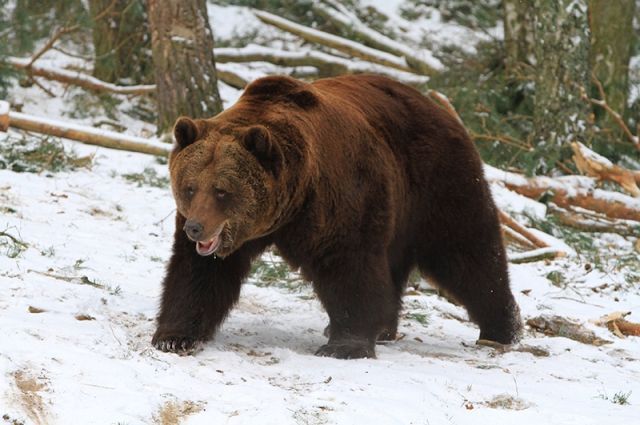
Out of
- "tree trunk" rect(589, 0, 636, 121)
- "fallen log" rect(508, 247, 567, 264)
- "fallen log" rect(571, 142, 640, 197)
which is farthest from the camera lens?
"tree trunk" rect(589, 0, 636, 121)

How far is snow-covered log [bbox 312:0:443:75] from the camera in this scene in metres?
16.7

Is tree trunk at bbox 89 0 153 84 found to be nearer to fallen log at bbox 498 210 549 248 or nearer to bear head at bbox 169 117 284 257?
fallen log at bbox 498 210 549 248

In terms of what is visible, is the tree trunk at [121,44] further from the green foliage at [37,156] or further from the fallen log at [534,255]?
the fallen log at [534,255]

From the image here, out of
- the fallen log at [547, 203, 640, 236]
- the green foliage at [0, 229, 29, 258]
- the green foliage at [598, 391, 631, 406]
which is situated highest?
the green foliage at [0, 229, 29, 258]

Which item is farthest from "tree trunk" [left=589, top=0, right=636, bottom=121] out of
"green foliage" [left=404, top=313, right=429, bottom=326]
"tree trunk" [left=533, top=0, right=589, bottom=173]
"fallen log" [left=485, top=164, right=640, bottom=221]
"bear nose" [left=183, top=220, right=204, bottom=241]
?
"bear nose" [left=183, top=220, right=204, bottom=241]

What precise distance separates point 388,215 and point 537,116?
6937 mm

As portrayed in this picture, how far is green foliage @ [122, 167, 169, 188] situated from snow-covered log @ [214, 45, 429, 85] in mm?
5457

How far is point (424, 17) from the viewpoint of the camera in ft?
66.1

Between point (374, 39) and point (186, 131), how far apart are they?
1164 cm

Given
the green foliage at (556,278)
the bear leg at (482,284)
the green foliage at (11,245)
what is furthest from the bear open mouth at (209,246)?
the green foliage at (556,278)

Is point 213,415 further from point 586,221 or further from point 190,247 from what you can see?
point 586,221

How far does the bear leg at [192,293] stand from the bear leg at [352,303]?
23.9 inches

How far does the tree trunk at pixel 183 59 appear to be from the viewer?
12062mm

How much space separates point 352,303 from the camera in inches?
255
